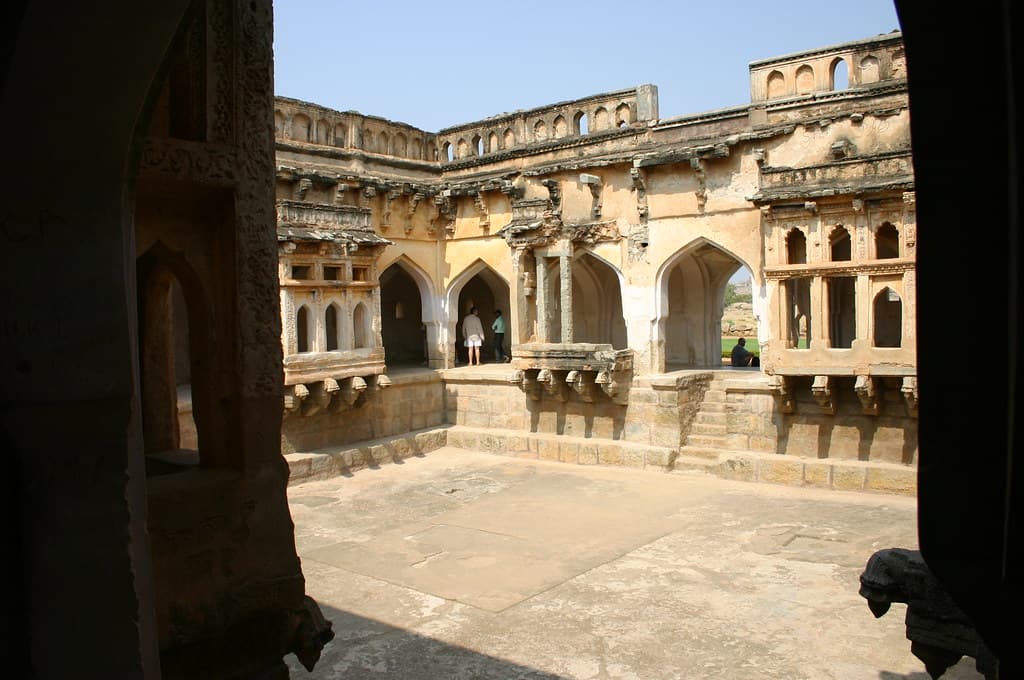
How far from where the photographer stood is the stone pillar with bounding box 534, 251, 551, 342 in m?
13.9

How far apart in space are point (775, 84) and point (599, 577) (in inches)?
328

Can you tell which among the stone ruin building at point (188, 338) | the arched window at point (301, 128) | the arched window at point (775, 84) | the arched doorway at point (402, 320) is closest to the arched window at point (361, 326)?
the arched window at point (301, 128)

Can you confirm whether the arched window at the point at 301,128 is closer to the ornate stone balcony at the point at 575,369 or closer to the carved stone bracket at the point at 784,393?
the ornate stone balcony at the point at 575,369

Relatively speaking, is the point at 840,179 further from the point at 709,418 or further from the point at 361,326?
the point at 361,326

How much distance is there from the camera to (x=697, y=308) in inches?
634

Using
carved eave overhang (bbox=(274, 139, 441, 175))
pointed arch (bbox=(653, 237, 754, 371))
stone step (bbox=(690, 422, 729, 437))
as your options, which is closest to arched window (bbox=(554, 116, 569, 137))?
carved eave overhang (bbox=(274, 139, 441, 175))

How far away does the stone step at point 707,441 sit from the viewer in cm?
1202

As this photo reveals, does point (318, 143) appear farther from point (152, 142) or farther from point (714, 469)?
point (152, 142)

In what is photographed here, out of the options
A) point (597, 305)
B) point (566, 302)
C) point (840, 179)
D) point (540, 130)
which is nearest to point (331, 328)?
point (566, 302)

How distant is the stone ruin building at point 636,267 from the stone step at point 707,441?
29 millimetres

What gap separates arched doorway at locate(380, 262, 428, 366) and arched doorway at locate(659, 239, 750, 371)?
588 cm

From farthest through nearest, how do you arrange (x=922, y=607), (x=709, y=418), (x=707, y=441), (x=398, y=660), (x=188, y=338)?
1. (x=709, y=418)
2. (x=707, y=441)
3. (x=398, y=660)
4. (x=188, y=338)
5. (x=922, y=607)

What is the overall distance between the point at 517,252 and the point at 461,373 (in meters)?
2.43

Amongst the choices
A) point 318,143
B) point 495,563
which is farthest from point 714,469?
point 318,143
